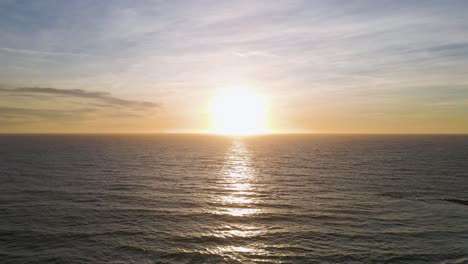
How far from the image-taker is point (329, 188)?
55.9m

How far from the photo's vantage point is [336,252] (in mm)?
27266

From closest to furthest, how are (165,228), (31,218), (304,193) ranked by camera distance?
(165,228)
(31,218)
(304,193)

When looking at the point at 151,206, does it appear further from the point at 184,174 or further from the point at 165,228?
the point at 184,174

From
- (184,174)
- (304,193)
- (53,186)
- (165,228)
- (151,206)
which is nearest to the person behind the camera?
(165,228)

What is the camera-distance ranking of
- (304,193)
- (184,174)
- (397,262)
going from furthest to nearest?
1. (184,174)
2. (304,193)
3. (397,262)

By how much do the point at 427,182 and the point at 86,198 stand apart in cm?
6403

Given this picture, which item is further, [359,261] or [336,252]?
[336,252]

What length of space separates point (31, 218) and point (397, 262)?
127ft

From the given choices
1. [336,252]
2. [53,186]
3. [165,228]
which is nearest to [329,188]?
[336,252]

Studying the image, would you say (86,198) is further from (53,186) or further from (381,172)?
(381,172)

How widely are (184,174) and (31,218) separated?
1575 inches

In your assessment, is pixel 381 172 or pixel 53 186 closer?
pixel 53 186

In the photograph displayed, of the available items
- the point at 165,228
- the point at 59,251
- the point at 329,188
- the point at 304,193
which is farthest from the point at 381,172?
the point at 59,251

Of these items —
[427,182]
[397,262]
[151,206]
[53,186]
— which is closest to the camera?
[397,262]
